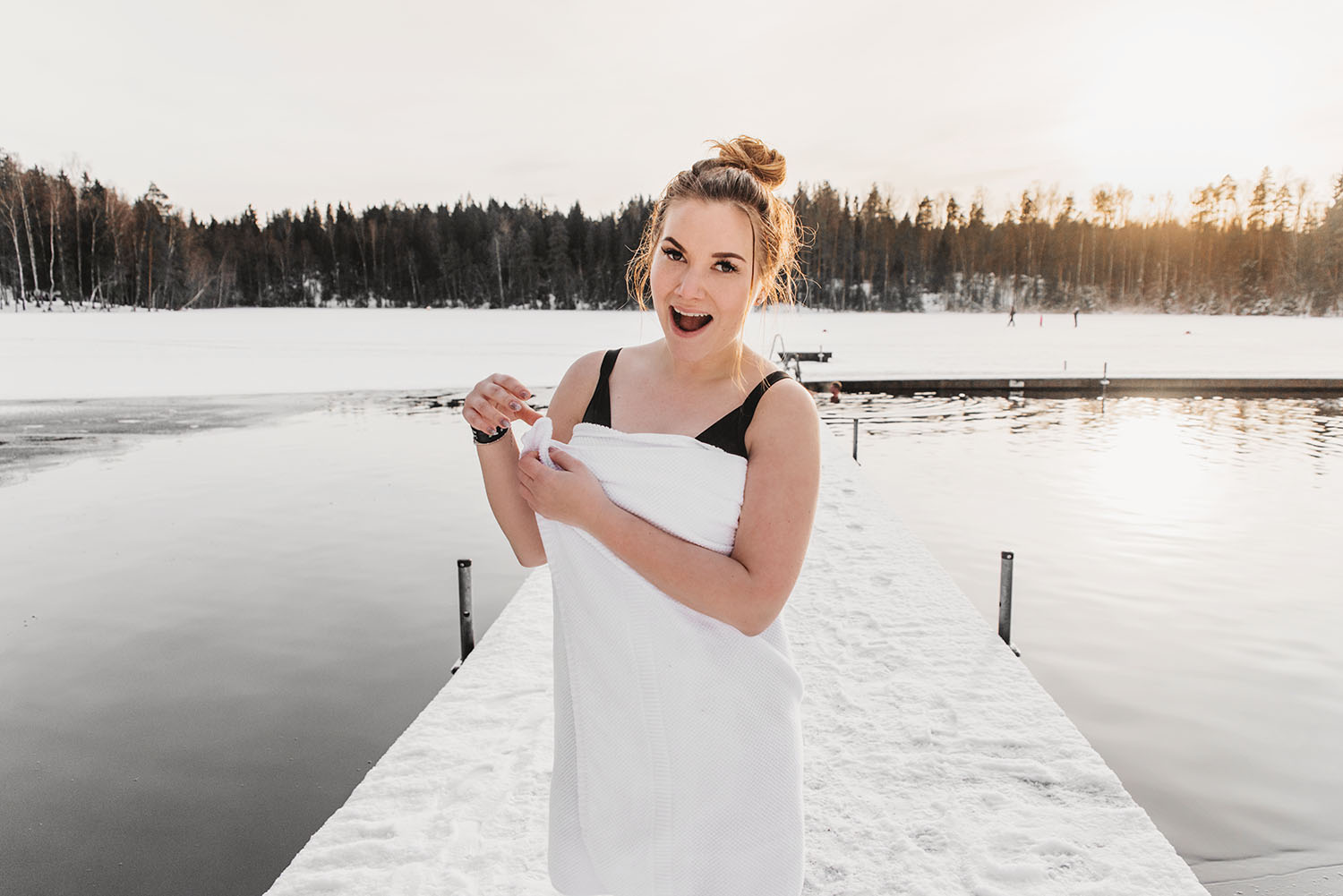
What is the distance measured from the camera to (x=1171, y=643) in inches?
266

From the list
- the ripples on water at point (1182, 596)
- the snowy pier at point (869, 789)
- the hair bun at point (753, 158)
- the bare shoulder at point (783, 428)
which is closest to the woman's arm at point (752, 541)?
the bare shoulder at point (783, 428)

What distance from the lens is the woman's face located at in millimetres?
1316

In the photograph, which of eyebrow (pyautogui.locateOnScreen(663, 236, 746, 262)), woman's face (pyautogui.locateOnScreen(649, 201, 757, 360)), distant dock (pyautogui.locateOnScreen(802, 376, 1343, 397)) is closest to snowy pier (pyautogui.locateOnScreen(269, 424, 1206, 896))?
woman's face (pyautogui.locateOnScreen(649, 201, 757, 360))

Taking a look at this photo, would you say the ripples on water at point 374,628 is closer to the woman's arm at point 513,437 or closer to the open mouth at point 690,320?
the woman's arm at point 513,437

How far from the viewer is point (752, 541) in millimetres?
1252

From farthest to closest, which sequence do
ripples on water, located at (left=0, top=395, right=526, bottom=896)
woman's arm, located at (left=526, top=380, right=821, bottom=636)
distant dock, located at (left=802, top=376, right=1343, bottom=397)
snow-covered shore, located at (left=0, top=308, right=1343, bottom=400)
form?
snow-covered shore, located at (left=0, top=308, right=1343, bottom=400)
distant dock, located at (left=802, top=376, right=1343, bottom=397)
ripples on water, located at (left=0, top=395, right=526, bottom=896)
woman's arm, located at (left=526, top=380, right=821, bottom=636)

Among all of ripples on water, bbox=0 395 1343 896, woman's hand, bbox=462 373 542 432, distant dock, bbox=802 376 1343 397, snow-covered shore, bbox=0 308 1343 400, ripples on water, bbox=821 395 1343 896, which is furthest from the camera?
snow-covered shore, bbox=0 308 1343 400

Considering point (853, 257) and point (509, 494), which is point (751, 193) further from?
point (853, 257)

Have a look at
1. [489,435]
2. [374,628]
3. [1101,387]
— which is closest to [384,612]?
[374,628]

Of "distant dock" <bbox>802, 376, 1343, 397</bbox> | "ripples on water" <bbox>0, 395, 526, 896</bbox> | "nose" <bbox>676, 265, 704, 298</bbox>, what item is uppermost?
"nose" <bbox>676, 265, 704, 298</bbox>

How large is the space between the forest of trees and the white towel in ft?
232

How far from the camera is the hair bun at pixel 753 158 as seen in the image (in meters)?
1.39

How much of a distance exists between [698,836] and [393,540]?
8.47m

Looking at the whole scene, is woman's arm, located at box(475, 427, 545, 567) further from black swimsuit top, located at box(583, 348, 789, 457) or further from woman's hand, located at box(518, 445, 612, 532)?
black swimsuit top, located at box(583, 348, 789, 457)
